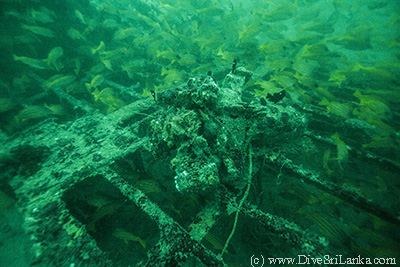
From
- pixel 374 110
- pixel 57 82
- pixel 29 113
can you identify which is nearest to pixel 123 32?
pixel 57 82

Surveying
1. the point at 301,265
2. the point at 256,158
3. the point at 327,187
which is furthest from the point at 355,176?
the point at 256,158

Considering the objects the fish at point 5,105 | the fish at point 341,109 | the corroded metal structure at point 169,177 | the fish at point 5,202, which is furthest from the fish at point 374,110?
the fish at point 5,105

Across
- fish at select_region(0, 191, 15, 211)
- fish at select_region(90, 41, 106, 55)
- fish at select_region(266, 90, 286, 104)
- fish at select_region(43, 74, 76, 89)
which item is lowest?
fish at select_region(266, 90, 286, 104)

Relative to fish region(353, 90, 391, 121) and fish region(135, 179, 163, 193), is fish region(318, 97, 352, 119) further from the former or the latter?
fish region(135, 179, 163, 193)

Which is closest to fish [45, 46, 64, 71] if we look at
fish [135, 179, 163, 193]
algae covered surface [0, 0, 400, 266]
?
algae covered surface [0, 0, 400, 266]

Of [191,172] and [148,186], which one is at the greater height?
[191,172]

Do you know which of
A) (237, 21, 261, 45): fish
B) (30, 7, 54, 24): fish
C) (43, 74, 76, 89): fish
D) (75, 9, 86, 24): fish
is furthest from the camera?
(237, 21, 261, 45): fish

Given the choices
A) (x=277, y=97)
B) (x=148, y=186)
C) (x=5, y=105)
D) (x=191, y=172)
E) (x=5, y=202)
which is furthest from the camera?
(x=5, y=105)

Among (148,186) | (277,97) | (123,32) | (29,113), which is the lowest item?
(148,186)

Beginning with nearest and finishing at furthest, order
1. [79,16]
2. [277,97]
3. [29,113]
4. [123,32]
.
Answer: [277,97] < [29,113] < [79,16] < [123,32]

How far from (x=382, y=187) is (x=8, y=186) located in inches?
217

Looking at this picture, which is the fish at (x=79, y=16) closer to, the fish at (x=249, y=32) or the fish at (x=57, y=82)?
the fish at (x=57, y=82)

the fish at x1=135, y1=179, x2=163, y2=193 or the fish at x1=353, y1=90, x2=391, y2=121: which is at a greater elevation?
the fish at x1=135, y1=179, x2=163, y2=193

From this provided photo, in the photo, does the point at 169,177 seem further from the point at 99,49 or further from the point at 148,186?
the point at 99,49
